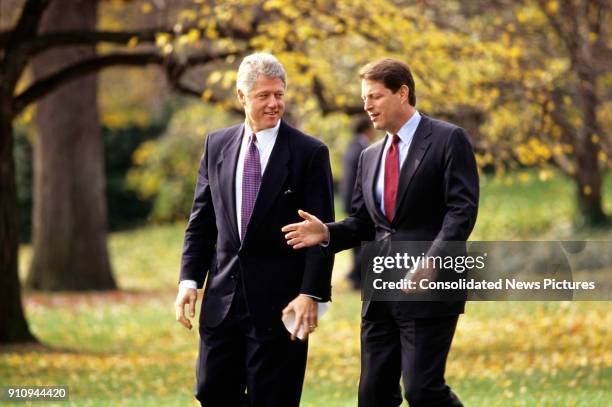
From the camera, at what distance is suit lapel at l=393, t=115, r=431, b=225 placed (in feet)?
18.4

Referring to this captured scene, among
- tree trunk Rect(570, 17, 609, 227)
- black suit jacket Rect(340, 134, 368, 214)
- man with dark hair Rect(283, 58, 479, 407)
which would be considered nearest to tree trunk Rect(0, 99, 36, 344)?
tree trunk Rect(570, 17, 609, 227)

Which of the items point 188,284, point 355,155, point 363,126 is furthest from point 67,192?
point 188,284

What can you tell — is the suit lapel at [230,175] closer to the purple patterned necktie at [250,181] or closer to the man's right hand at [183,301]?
the purple patterned necktie at [250,181]

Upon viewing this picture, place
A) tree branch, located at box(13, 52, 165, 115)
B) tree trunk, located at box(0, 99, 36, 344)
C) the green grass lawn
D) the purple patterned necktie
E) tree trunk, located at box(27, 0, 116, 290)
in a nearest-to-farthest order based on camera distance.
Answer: the purple patterned necktie → the green grass lawn → tree trunk, located at box(0, 99, 36, 344) → tree branch, located at box(13, 52, 165, 115) → tree trunk, located at box(27, 0, 116, 290)

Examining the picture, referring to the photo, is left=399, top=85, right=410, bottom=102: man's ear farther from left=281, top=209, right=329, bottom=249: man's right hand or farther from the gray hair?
left=281, top=209, right=329, bottom=249: man's right hand

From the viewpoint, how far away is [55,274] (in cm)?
1898

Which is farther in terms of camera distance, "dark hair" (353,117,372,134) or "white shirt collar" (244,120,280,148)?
"dark hair" (353,117,372,134)

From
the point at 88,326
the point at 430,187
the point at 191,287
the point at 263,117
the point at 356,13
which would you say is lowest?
the point at 88,326

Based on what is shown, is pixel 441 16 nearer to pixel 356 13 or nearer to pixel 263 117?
pixel 356 13

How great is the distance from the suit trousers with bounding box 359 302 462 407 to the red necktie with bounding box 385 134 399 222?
Answer: 0.49 meters

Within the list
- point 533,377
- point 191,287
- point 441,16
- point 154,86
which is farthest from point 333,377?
point 154,86

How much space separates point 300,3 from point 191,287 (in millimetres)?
6933

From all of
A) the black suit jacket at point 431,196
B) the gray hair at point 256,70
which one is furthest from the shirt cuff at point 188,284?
the gray hair at point 256,70

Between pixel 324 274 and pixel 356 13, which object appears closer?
pixel 324 274
